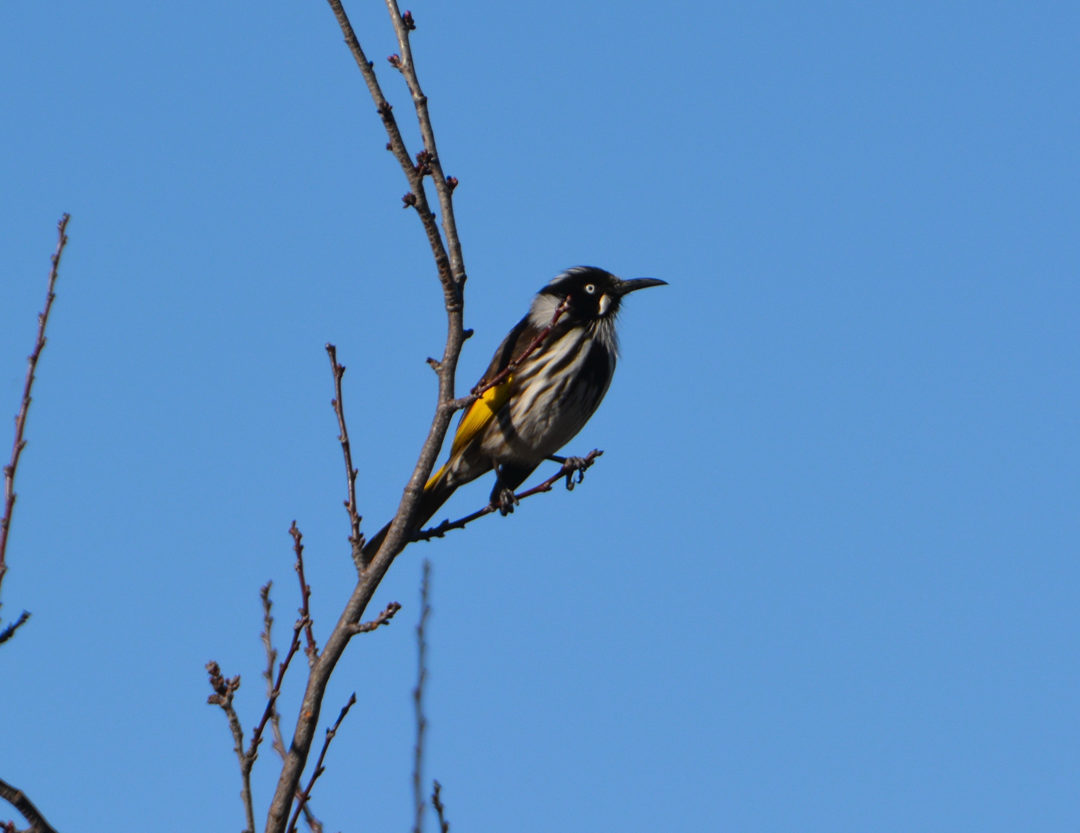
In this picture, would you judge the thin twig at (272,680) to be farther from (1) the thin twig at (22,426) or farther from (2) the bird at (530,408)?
(2) the bird at (530,408)

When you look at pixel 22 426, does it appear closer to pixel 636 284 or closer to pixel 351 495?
pixel 351 495

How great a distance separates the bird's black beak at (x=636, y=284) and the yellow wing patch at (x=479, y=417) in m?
1.28

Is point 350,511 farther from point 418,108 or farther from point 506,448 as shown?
point 506,448

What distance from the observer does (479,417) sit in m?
7.31

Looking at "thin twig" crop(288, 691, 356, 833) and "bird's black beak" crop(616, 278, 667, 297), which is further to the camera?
"bird's black beak" crop(616, 278, 667, 297)

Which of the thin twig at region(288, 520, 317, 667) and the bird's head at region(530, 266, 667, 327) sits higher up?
the bird's head at region(530, 266, 667, 327)

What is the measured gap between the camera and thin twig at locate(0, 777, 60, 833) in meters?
2.66

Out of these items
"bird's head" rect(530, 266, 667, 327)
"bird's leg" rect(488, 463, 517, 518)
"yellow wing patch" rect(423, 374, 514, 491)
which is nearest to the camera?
"bird's leg" rect(488, 463, 517, 518)

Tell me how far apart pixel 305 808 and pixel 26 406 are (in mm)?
1411

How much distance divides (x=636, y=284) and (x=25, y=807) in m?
5.93

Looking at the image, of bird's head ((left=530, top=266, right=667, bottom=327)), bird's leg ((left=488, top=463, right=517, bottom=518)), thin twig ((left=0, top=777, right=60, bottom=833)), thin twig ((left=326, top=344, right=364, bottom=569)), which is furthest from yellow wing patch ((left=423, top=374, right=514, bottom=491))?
thin twig ((left=0, top=777, right=60, bottom=833))

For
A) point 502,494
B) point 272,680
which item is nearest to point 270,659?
point 272,680

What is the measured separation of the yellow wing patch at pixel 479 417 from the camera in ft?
23.8

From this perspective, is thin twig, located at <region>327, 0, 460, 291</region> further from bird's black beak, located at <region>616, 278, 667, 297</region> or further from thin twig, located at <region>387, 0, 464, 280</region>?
bird's black beak, located at <region>616, 278, 667, 297</region>
